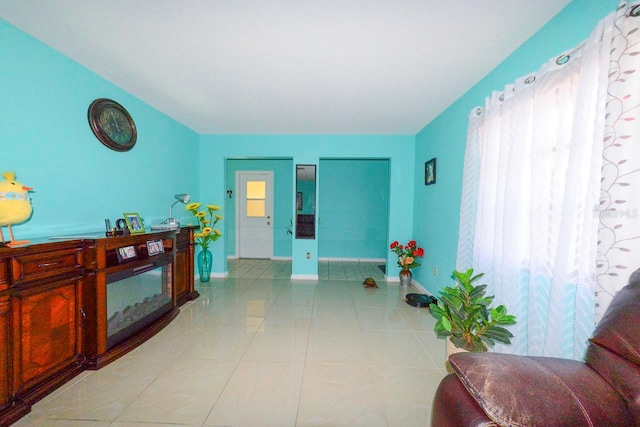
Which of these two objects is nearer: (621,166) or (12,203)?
(621,166)

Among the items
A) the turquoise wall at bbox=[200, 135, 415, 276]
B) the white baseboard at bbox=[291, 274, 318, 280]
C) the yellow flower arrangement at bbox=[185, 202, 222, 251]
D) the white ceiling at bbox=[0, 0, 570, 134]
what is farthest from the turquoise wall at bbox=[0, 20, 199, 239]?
the white baseboard at bbox=[291, 274, 318, 280]

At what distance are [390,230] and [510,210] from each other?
2.47 meters

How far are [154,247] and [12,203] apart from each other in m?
1.02

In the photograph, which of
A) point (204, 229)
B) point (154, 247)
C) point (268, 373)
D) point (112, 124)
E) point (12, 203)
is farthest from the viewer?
point (204, 229)

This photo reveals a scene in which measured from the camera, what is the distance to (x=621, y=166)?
1.01 m

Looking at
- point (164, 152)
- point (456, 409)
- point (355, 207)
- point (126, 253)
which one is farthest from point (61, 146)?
point (355, 207)

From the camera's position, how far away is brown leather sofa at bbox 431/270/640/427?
2.10 feet

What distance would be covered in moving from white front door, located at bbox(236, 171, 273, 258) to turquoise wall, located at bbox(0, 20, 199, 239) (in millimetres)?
2564

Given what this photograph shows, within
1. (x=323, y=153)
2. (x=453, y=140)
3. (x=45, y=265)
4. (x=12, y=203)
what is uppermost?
(x=323, y=153)

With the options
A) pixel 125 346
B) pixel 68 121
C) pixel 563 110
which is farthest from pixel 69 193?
pixel 563 110

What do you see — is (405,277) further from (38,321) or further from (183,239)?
(38,321)

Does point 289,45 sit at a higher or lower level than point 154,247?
higher

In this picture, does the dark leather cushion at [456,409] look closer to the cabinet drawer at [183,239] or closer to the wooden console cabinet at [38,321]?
the wooden console cabinet at [38,321]

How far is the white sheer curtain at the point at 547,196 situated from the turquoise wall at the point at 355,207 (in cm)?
345
